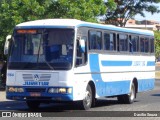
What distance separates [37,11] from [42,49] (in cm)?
1136

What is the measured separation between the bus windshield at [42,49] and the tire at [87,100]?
159cm

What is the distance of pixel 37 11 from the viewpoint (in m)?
28.3

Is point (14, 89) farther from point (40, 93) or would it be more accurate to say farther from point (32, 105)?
point (32, 105)

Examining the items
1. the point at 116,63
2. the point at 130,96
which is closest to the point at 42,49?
the point at 116,63

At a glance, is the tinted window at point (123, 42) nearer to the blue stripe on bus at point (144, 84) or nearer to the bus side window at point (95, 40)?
the bus side window at point (95, 40)

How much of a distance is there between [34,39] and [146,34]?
868cm

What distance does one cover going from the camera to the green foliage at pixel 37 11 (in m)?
28.4

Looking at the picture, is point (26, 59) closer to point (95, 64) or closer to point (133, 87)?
point (95, 64)

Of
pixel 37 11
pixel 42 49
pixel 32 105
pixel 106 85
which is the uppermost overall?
pixel 37 11

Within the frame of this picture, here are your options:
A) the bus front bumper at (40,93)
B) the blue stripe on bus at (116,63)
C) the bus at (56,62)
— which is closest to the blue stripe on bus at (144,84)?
the blue stripe on bus at (116,63)

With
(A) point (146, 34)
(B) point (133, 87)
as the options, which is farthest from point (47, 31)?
(A) point (146, 34)

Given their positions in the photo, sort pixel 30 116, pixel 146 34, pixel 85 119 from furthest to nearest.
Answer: pixel 146 34 → pixel 30 116 → pixel 85 119

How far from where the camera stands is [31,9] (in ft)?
93.8

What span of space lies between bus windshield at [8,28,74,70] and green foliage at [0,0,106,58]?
10.5m
